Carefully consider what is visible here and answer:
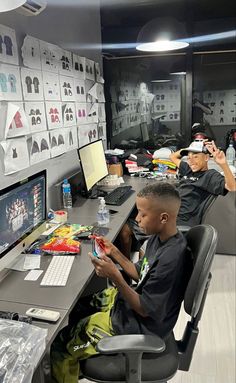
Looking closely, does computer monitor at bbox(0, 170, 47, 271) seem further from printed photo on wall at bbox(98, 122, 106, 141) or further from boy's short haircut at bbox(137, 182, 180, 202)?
printed photo on wall at bbox(98, 122, 106, 141)

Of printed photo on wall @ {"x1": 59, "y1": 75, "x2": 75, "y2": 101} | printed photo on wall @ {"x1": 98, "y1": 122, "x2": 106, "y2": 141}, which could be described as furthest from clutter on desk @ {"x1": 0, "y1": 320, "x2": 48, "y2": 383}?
printed photo on wall @ {"x1": 98, "y1": 122, "x2": 106, "y2": 141}

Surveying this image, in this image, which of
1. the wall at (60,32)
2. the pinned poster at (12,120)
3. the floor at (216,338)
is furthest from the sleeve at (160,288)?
the pinned poster at (12,120)

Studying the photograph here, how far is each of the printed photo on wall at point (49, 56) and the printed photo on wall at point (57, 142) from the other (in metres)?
0.44

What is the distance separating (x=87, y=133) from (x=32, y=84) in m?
1.07

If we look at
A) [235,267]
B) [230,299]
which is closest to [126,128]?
[235,267]

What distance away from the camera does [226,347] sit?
1.97 m

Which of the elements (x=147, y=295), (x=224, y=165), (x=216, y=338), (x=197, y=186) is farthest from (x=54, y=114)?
(x=216, y=338)

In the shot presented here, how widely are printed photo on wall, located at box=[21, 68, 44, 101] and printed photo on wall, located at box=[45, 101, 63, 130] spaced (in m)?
0.12

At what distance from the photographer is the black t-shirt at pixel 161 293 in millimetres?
1176

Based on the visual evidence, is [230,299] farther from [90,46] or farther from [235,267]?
[90,46]

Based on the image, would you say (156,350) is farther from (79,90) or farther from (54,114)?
(79,90)

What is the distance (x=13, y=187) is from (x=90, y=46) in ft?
7.44

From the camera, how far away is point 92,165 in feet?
8.63

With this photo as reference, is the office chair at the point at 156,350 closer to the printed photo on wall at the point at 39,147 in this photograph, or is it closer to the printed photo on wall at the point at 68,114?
the printed photo on wall at the point at 39,147
